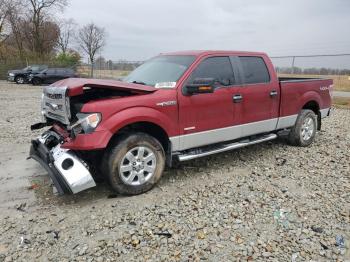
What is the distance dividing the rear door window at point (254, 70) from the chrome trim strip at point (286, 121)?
853 millimetres

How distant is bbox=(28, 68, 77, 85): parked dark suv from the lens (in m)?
23.6

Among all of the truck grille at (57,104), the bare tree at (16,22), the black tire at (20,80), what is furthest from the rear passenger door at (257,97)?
the bare tree at (16,22)

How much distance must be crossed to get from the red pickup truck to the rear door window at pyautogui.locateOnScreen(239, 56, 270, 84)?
2 centimetres

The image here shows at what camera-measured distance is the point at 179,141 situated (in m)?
4.42

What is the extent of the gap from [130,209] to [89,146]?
91 centimetres

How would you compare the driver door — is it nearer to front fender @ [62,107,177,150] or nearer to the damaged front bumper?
front fender @ [62,107,177,150]

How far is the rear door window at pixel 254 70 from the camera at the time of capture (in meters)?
5.25

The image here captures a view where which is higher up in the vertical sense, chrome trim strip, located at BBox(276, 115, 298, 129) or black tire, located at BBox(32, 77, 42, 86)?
black tire, located at BBox(32, 77, 42, 86)

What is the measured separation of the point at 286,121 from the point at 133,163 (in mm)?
3368

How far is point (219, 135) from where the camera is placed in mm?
4840

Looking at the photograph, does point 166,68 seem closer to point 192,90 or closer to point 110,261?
point 192,90

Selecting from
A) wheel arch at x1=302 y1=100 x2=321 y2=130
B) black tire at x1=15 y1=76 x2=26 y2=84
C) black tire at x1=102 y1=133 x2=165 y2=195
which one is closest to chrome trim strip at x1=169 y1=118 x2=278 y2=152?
black tire at x1=102 y1=133 x2=165 y2=195

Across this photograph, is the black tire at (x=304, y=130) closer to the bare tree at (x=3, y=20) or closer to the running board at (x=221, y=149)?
the running board at (x=221, y=149)

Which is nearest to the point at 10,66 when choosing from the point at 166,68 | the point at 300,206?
the point at 166,68
